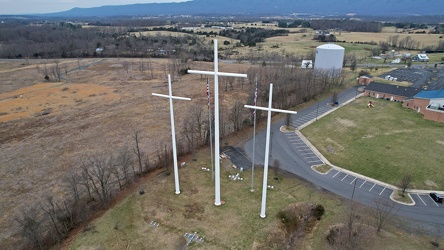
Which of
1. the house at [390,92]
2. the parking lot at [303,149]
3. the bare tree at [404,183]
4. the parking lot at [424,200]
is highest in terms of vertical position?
the house at [390,92]

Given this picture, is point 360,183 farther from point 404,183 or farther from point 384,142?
point 384,142

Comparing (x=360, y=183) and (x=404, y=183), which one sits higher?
(x=404, y=183)

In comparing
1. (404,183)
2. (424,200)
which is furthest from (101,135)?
(424,200)

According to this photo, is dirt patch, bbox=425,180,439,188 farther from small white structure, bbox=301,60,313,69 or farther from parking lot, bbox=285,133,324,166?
small white structure, bbox=301,60,313,69

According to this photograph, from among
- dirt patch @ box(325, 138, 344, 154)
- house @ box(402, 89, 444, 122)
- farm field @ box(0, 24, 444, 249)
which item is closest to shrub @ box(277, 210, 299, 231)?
farm field @ box(0, 24, 444, 249)

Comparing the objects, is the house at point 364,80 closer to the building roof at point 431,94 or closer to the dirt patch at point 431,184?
the building roof at point 431,94

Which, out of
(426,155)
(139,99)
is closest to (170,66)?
(139,99)

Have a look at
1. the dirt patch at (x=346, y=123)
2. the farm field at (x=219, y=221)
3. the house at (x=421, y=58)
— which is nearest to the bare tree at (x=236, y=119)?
the farm field at (x=219, y=221)
